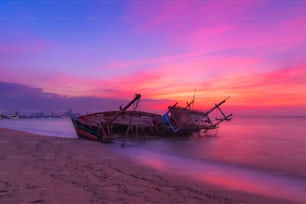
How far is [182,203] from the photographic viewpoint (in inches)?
265

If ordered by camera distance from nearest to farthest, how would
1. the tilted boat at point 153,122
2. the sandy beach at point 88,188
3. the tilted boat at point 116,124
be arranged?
the sandy beach at point 88,188 → the tilted boat at point 116,124 → the tilted boat at point 153,122

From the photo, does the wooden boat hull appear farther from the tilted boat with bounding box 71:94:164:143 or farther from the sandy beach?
the sandy beach

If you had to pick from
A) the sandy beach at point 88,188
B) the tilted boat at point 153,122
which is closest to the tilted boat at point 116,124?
the tilted boat at point 153,122

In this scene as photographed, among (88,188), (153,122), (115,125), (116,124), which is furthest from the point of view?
(153,122)

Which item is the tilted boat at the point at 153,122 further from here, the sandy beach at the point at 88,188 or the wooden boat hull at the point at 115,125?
the sandy beach at the point at 88,188

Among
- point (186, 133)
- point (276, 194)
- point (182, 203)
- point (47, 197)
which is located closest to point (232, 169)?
point (276, 194)

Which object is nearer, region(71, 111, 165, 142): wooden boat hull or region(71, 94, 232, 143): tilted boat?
region(71, 111, 165, 142): wooden boat hull

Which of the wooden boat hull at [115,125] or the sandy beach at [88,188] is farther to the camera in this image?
the wooden boat hull at [115,125]

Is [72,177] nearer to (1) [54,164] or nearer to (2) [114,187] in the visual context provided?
(2) [114,187]

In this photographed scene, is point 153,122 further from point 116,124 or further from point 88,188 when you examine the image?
point 88,188

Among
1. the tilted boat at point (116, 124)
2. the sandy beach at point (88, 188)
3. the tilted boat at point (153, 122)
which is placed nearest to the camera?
the sandy beach at point (88, 188)

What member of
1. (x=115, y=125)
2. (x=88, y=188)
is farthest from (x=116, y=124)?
(x=88, y=188)

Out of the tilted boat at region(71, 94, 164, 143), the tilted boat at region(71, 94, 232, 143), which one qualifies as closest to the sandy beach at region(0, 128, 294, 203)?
the tilted boat at region(71, 94, 164, 143)

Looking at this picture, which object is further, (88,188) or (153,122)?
(153,122)
